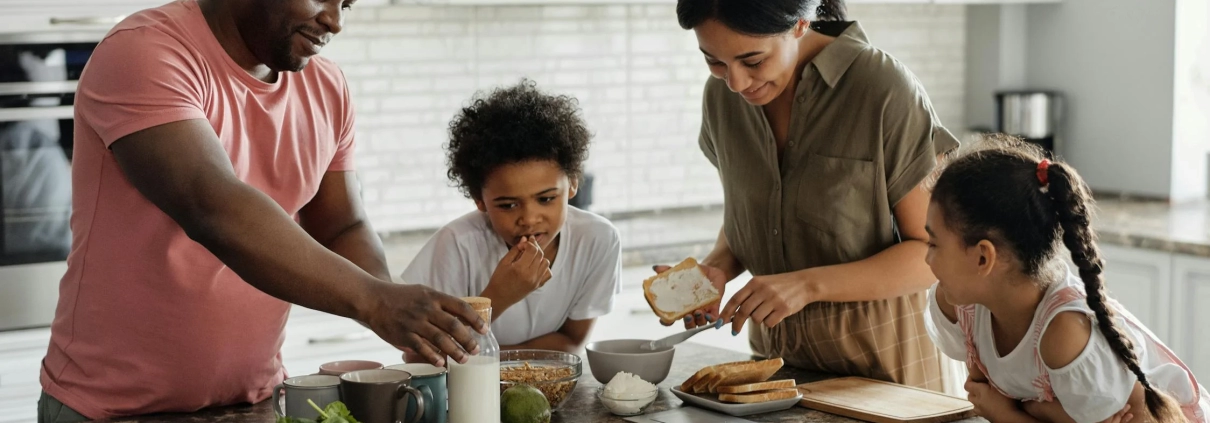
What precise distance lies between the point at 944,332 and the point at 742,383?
42 centimetres

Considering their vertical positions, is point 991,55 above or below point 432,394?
above

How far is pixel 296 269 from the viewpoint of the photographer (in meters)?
1.52

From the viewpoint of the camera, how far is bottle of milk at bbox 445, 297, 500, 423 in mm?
1641

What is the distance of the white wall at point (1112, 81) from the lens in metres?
4.23

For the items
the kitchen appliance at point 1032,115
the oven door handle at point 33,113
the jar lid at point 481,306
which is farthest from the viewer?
the kitchen appliance at point 1032,115

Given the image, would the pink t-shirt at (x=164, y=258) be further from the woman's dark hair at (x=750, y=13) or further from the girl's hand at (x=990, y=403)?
the girl's hand at (x=990, y=403)

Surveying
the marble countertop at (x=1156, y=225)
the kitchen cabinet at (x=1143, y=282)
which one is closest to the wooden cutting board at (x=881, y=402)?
the marble countertop at (x=1156, y=225)

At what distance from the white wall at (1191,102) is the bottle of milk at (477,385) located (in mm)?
3327

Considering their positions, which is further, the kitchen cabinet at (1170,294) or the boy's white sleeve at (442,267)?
the kitchen cabinet at (1170,294)

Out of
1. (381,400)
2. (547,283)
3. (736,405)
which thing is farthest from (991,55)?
(381,400)

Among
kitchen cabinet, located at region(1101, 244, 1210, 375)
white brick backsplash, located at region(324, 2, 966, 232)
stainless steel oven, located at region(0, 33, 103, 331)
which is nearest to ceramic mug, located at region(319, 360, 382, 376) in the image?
stainless steel oven, located at region(0, 33, 103, 331)

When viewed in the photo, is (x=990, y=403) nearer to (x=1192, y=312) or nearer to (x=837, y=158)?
(x=837, y=158)

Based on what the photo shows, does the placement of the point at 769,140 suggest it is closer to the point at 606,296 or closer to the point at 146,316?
the point at 606,296

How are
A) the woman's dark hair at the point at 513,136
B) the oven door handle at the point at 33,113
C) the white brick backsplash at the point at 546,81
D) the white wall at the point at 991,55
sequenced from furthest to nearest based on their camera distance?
the white wall at the point at 991,55 → the white brick backsplash at the point at 546,81 → the oven door handle at the point at 33,113 → the woman's dark hair at the point at 513,136
